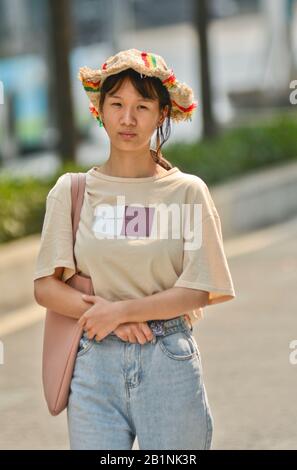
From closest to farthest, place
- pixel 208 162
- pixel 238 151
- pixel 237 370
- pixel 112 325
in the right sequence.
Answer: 1. pixel 112 325
2. pixel 237 370
3. pixel 208 162
4. pixel 238 151

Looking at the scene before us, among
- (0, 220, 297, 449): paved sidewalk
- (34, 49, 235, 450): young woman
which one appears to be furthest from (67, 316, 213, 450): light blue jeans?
(0, 220, 297, 449): paved sidewalk

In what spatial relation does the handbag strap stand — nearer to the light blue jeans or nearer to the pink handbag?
the pink handbag

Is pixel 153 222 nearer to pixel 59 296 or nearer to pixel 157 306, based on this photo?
pixel 157 306

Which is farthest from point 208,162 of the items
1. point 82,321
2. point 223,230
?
point 82,321

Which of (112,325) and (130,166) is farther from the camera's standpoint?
(130,166)

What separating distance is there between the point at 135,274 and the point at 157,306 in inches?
4.4

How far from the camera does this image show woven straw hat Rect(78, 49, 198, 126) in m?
3.64

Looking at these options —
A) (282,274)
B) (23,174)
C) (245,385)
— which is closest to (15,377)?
(245,385)

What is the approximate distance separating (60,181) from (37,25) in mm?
34306

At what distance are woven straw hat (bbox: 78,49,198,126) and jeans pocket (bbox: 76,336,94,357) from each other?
2.10 feet

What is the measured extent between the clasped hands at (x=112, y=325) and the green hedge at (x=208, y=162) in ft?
23.2

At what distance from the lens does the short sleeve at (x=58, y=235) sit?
12.2 ft

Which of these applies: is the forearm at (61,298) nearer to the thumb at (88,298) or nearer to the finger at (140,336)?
the thumb at (88,298)

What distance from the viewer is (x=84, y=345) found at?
368 cm
